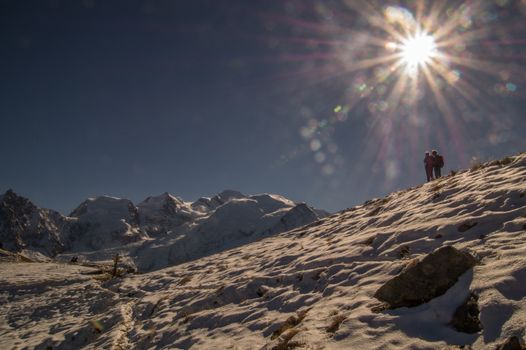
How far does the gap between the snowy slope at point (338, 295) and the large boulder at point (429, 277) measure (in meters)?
0.17

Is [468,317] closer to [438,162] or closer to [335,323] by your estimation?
[335,323]

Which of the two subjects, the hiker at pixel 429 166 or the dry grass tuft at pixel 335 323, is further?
the hiker at pixel 429 166

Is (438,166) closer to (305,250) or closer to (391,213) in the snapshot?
(391,213)

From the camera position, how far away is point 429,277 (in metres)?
7.11

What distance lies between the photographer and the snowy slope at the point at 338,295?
643cm

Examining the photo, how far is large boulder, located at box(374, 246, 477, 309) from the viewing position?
22.9ft

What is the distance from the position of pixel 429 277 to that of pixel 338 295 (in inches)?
100

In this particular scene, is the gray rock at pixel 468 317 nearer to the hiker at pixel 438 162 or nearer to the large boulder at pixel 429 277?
the large boulder at pixel 429 277

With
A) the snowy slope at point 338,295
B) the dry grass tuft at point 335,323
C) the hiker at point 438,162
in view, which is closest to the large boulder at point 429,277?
the snowy slope at point 338,295

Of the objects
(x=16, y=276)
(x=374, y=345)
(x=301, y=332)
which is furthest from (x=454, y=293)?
(x=16, y=276)

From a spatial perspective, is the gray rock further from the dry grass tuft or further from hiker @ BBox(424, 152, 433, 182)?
hiker @ BBox(424, 152, 433, 182)

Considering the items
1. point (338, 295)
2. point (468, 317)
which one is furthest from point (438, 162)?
point (468, 317)

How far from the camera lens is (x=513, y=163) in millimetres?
13117

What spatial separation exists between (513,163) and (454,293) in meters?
8.85
